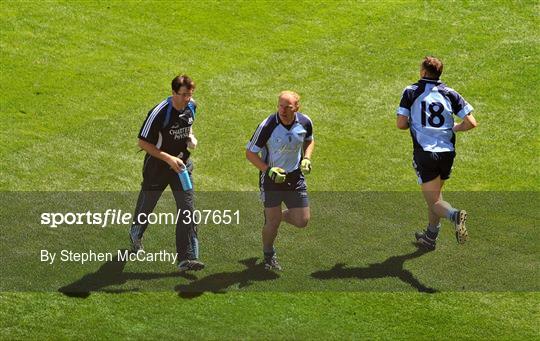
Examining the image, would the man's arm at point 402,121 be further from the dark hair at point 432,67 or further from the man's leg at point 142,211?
the man's leg at point 142,211

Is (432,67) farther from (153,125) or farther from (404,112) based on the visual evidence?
(153,125)

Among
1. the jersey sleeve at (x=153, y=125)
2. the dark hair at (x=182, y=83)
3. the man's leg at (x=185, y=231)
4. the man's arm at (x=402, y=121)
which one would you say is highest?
the dark hair at (x=182, y=83)

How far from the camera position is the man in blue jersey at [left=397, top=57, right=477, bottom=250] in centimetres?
1385

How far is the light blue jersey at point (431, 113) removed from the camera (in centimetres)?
1386

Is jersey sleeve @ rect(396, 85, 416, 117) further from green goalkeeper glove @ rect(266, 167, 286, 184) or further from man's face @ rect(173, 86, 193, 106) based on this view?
man's face @ rect(173, 86, 193, 106)

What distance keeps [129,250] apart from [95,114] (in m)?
4.83

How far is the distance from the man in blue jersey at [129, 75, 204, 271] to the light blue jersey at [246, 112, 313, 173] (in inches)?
35.3

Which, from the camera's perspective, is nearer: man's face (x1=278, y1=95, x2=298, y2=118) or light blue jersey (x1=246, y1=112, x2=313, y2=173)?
man's face (x1=278, y1=95, x2=298, y2=118)

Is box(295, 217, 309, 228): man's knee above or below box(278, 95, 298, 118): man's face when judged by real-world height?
below

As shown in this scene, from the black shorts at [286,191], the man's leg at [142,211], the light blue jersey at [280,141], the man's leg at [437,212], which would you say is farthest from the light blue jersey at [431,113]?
the man's leg at [142,211]

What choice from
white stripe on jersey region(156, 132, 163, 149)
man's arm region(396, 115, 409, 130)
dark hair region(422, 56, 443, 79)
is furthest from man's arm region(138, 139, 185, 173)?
dark hair region(422, 56, 443, 79)

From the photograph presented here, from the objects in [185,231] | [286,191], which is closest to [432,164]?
[286,191]

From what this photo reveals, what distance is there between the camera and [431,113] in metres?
13.9

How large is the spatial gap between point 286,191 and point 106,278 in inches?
101
